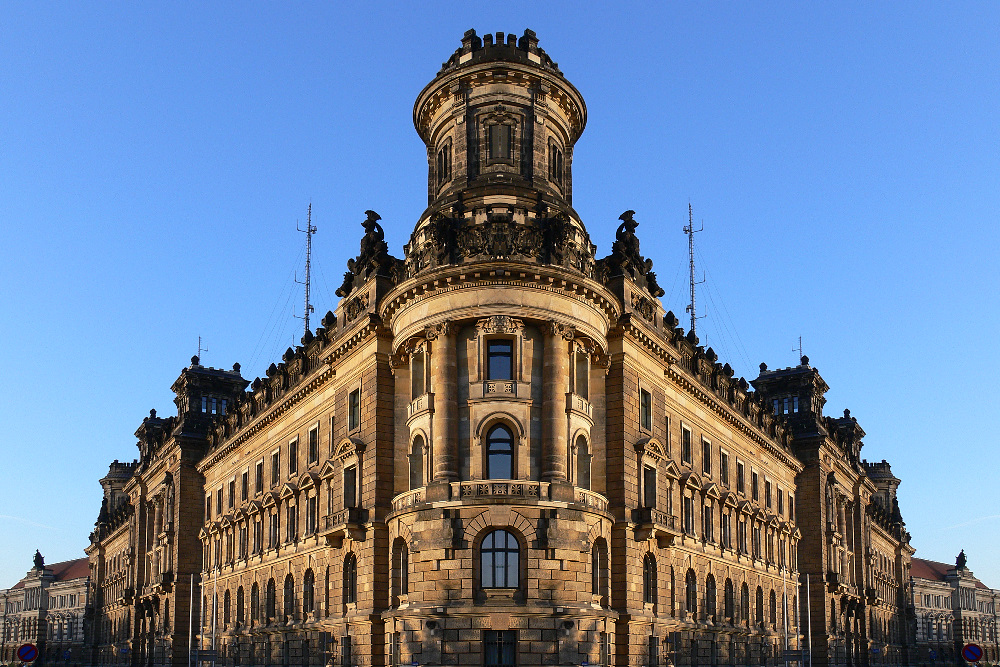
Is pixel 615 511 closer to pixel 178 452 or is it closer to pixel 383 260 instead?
pixel 383 260

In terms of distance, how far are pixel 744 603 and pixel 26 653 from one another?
50964 millimetres

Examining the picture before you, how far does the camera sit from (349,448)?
179 ft

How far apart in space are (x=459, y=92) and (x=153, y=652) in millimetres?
55737

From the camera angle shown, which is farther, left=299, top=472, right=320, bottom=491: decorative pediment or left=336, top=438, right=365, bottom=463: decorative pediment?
left=299, top=472, right=320, bottom=491: decorative pediment

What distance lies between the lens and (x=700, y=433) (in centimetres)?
6366

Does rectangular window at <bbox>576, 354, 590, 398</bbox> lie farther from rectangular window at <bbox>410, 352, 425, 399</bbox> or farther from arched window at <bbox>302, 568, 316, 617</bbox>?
arched window at <bbox>302, 568, 316, 617</bbox>

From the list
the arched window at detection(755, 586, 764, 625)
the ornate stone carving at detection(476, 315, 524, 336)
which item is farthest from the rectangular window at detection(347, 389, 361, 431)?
the arched window at detection(755, 586, 764, 625)

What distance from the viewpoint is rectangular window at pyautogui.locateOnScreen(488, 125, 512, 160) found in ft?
186

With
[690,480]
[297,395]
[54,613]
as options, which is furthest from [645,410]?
[54,613]

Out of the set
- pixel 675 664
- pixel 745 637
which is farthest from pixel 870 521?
pixel 675 664

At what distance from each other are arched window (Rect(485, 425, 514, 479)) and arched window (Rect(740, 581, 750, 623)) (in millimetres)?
26874

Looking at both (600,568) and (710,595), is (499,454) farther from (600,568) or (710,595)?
(710,595)

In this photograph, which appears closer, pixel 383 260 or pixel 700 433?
pixel 383 260

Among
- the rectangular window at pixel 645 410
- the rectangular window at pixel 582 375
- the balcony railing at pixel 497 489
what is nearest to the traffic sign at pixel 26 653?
the balcony railing at pixel 497 489
